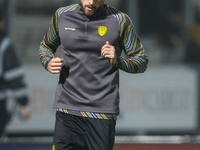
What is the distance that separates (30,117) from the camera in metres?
6.87

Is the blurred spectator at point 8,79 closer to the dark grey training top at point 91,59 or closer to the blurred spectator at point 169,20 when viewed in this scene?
the blurred spectator at point 169,20

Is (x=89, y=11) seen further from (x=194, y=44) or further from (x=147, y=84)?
(x=194, y=44)

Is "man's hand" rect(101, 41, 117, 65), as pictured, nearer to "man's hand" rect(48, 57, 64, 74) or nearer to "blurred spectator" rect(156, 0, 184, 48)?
"man's hand" rect(48, 57, 64, 74)

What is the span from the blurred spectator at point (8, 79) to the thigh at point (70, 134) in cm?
257

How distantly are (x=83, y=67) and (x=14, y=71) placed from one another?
3443 mm

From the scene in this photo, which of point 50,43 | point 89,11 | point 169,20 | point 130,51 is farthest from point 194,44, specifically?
point 89,11

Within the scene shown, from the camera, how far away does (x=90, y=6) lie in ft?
10.3

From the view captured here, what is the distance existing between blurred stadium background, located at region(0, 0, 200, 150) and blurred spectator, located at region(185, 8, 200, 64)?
1.9 inches

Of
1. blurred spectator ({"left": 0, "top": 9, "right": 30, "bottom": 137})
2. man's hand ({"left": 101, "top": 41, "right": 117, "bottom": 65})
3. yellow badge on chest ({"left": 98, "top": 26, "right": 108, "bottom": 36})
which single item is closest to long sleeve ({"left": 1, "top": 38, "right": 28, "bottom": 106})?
blurred spectator ({"left": 0, "top": 9, "right": 30, "bottom": 137})

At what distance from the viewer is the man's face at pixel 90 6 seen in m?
3.12

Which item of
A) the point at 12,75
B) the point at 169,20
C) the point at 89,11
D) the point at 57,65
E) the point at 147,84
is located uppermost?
the point at 169,20

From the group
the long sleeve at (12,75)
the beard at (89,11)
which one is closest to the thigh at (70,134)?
the beard at (89,11)

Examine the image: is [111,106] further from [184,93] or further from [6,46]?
[184,93]

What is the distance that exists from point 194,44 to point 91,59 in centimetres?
438
